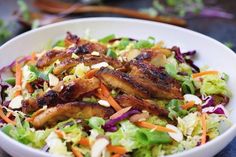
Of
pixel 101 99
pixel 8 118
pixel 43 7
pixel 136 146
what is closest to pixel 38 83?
pixel 8 118

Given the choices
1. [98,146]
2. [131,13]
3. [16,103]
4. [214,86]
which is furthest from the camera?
[131,13]

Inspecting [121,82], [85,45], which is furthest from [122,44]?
[121,82]

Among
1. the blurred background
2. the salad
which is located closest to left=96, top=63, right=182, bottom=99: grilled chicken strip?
the salad

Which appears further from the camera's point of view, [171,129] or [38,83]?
[38,83]

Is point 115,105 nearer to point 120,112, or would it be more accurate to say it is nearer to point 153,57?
point 120,112

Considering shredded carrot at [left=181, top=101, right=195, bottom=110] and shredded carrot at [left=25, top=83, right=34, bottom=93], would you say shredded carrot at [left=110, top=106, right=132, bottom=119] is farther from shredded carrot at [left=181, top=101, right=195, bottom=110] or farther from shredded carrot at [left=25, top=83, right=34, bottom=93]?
shredded carrot at [left=25, top=83, right=34, bottom=93]

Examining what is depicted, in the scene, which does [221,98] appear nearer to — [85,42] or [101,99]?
[101,99]
